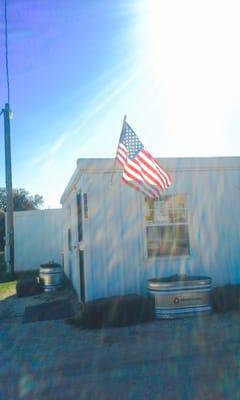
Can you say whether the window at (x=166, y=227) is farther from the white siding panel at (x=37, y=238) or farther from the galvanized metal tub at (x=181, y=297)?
the white siding panel at (x=37, y=238)

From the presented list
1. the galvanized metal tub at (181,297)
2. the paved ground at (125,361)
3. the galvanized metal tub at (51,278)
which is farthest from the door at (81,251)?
the galvanized metal tub at (51,278)

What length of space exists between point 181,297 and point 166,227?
152 centimetres

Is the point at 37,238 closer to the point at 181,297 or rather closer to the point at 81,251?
the point at 81,251

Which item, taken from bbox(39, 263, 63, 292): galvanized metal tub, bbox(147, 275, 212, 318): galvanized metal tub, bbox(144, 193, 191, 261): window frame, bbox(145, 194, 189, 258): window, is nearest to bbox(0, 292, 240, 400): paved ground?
bbox(147, 275, 212, 318): galvanized metal tub

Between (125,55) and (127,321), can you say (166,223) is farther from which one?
(125,55)

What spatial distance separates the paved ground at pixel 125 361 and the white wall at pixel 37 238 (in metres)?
11.2

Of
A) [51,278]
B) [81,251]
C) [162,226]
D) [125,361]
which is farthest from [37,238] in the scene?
[125,361]

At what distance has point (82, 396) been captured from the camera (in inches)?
139

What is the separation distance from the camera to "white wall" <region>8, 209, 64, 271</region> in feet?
57.3

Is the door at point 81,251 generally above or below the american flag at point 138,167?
below

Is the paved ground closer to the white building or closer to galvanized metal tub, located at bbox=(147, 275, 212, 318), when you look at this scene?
galvanized metal tub, located at bbox=(147, 275, 212, 318)

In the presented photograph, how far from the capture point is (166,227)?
7.36 m

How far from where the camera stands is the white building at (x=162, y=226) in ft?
23.1

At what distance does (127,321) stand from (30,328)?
1.76 meters
